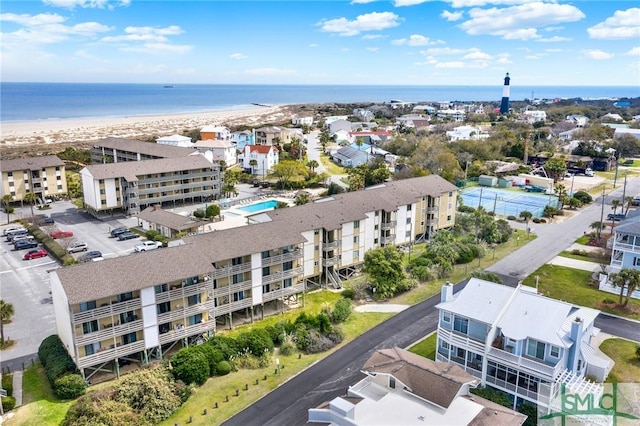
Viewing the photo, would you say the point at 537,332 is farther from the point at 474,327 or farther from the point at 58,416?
the point at 58,416

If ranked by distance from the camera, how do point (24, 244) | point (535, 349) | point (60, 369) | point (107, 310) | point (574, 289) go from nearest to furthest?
point (535, 349) < point (60, 369) < point (107, 310) < point (574, 289) < point (24, 244)

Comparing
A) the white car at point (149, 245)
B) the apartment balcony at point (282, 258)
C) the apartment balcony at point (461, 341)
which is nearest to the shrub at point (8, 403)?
the apartment balcony at point (282, 258)

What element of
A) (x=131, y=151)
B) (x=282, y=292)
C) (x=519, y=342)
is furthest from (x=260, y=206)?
(x=519, y=342)

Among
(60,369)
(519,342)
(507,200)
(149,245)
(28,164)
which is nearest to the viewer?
(519,342)

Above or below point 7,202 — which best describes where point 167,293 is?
above

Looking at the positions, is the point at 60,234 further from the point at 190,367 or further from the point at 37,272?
the point at 190,367

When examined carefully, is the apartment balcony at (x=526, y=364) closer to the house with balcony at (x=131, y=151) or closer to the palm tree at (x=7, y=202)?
the house with balcony at (x=131, y=151)

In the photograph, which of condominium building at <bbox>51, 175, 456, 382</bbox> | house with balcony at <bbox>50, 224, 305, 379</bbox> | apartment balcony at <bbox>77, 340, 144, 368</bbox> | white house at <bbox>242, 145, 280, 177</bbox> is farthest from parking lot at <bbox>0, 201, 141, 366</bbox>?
white house at <bbox>242, 145, 280, 177</bbox>

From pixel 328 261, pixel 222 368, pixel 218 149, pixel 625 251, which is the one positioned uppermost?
pixel 218 149
